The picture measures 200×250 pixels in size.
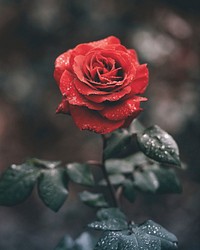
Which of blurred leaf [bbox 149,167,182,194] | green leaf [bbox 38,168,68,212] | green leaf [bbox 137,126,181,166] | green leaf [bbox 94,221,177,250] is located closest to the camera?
green leaf [bbox 94,221,177,250]

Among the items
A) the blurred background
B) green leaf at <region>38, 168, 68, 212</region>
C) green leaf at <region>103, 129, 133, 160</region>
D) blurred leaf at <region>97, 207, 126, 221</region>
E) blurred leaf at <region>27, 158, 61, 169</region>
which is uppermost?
green leaf at <region>103, 129, 133, 160</region>

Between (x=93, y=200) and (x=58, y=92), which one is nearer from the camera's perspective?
(x=93, y=200)

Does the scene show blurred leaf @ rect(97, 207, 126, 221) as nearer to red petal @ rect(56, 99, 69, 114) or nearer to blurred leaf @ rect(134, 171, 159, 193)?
blurred leaf @ rect(134, 171, 159, 193)

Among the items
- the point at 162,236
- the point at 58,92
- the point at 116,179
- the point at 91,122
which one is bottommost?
the point at 58,92

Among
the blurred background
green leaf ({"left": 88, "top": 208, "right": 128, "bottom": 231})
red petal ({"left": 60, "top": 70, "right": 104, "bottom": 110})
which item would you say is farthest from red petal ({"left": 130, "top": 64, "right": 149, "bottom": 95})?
the blurred background

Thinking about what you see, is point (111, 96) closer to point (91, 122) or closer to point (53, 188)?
point (91, 122)

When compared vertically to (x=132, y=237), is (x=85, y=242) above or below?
below

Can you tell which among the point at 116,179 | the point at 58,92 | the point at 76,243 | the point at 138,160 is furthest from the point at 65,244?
the point at 58,92

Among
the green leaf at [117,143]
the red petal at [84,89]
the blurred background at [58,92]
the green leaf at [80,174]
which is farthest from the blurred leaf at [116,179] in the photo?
the blurred background at [58,92]
